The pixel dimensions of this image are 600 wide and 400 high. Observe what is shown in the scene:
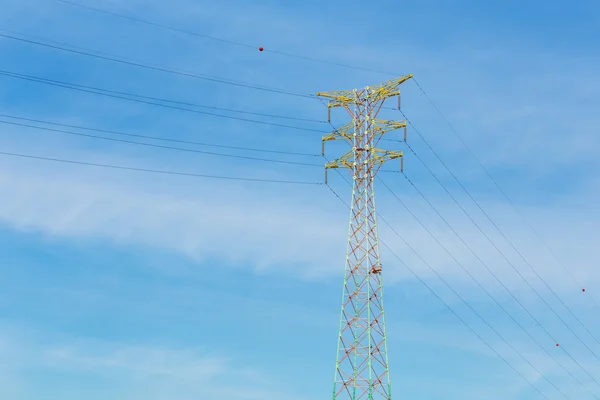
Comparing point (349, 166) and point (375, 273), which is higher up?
point (349, 166)

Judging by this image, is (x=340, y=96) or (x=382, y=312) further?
(x=340, y=96)

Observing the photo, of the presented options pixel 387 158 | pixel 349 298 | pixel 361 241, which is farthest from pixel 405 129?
pixel 349 298

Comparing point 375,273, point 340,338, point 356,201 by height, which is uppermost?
point 356,201

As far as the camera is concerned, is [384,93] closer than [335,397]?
No

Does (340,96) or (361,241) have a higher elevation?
(340,96)

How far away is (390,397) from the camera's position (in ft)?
229

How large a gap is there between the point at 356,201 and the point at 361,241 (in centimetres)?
349

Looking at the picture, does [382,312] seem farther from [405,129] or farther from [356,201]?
[405,129]

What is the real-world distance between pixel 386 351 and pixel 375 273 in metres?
6.42

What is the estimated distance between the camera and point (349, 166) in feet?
254

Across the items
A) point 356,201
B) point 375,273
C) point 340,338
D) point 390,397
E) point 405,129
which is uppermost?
point 405,129

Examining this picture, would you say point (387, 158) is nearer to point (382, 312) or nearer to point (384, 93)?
point (384, 93)

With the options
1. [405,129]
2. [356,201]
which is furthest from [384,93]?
[356,201]

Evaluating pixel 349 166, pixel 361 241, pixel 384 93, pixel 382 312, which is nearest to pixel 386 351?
pixel 382 312
